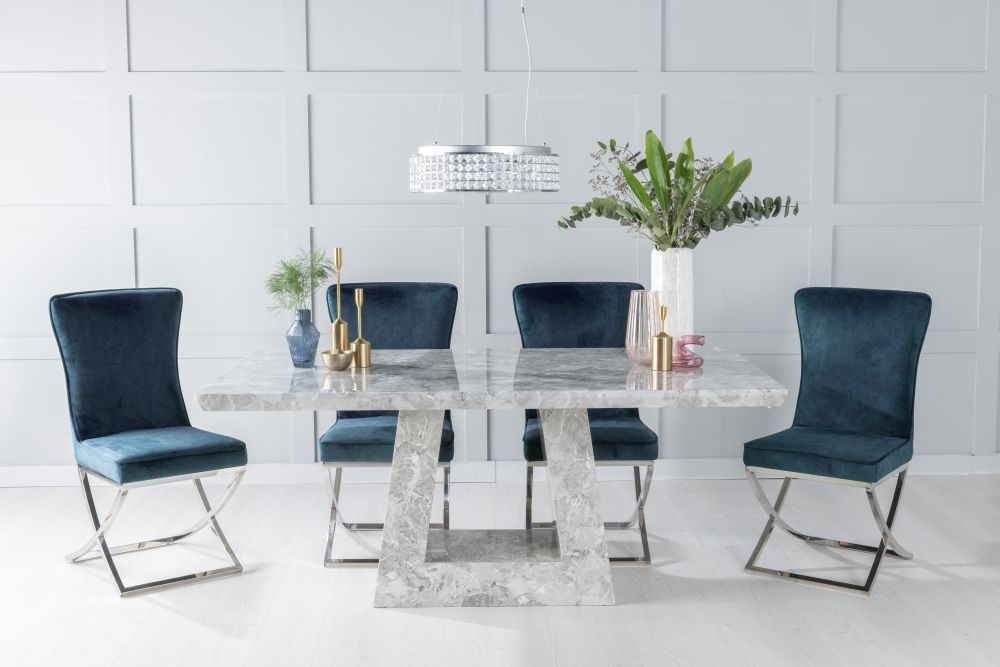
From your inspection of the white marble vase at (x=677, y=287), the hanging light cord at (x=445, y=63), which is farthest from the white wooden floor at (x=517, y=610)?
the hanging light cord at (x=445, y=63)

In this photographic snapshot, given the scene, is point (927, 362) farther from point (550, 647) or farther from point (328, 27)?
point (328, 27)

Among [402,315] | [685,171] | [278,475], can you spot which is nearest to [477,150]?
[685,171]

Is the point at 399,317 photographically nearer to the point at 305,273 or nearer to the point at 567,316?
the point at 305,273

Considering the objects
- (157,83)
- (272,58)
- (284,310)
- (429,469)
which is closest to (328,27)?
(272,58)

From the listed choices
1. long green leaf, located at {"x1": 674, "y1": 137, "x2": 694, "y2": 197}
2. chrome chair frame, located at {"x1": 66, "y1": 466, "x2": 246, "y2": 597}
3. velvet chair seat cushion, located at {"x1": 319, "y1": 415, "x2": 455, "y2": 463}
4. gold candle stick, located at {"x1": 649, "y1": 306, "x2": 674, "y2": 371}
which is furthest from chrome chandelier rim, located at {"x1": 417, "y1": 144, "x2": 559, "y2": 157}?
chrome chair frame, located at {"x1": 66, "y1": 466, "x2": 246, "y2": 597}

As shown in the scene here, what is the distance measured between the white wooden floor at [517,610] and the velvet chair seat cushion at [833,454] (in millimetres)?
391

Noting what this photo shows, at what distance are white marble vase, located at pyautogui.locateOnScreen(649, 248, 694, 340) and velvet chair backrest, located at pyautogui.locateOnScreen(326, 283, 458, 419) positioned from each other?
97 centimetres

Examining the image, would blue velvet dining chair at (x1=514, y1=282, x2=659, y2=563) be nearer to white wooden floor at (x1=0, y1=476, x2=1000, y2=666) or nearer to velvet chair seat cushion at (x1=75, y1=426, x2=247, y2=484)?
white wooden floor at (x1=0, y1=476, x2=1000, y2=666)

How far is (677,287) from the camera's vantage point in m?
3.52

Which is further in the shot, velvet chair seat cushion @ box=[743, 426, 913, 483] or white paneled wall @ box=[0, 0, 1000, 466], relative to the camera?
white paneled wall @ box=[0, 0, 1000, 466]

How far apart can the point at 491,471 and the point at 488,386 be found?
1890 mm

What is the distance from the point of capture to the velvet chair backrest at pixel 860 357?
377 cm

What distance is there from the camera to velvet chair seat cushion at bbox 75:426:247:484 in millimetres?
3424

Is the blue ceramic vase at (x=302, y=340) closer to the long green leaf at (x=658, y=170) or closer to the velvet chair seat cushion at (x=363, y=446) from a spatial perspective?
the velvet chair seat cushion at (x=363, y=446)
